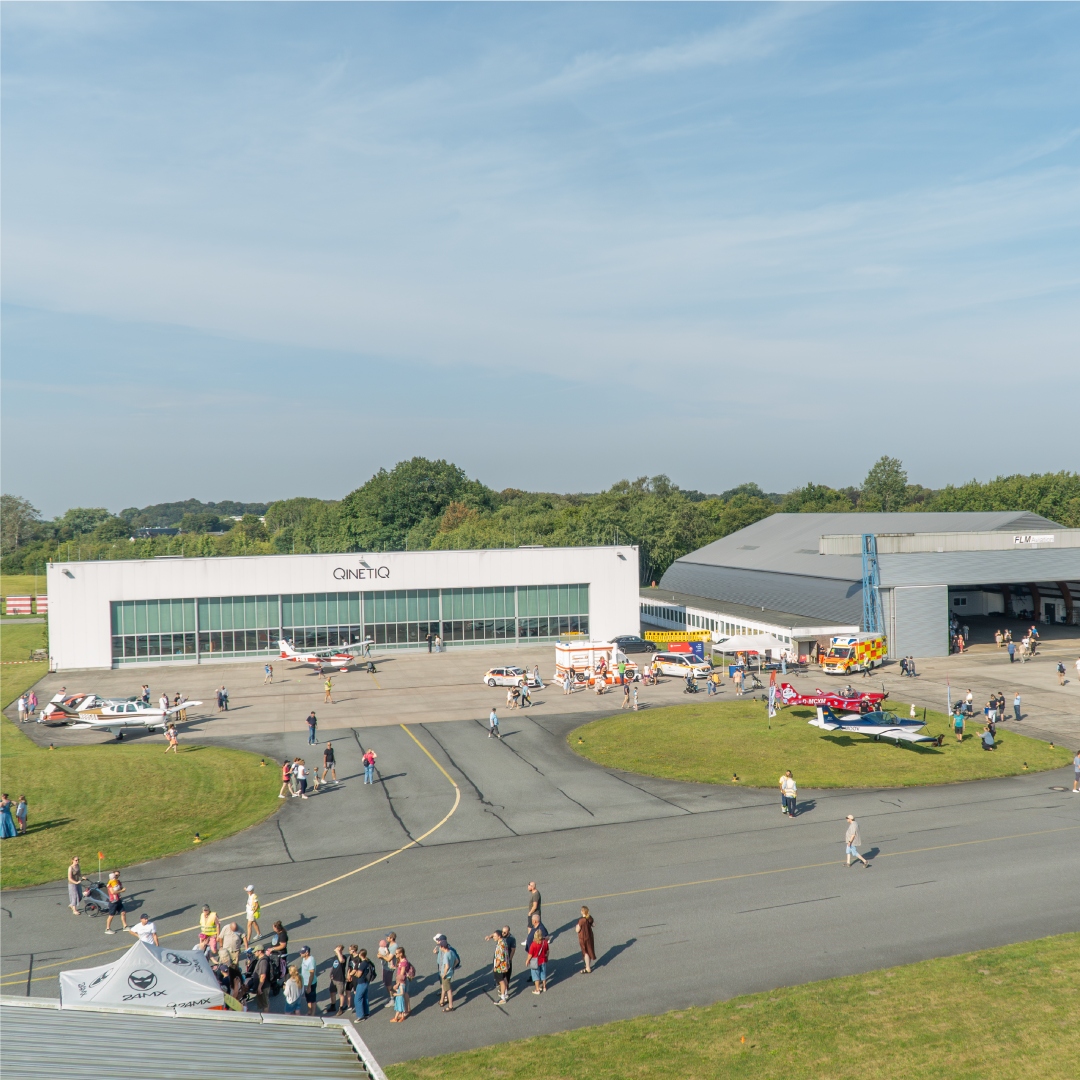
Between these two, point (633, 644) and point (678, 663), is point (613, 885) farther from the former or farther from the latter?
point (633, 644)

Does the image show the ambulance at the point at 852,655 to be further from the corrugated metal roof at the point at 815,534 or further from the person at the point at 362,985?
the person at the point at 362,985

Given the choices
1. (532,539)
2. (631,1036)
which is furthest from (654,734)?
(532,539)

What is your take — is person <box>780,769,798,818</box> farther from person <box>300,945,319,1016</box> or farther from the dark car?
the dark car

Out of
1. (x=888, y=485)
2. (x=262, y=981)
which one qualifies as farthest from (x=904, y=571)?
(x=888, y=485)

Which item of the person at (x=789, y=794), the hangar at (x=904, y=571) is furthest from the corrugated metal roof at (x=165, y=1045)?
the hangar at (x=904, y=571)

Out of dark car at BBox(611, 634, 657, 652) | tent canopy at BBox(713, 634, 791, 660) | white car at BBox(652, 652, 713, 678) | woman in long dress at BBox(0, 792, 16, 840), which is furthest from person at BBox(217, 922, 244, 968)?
dark car at BBox(611, 634, 657, 652)
